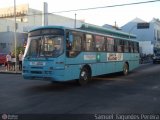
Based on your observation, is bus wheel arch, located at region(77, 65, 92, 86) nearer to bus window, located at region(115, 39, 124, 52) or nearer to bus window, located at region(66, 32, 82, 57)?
bus window, located at region(66, 32, 82, 57)

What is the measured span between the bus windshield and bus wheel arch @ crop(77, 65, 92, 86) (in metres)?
2.18

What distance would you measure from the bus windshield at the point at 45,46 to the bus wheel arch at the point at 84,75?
7.14ft

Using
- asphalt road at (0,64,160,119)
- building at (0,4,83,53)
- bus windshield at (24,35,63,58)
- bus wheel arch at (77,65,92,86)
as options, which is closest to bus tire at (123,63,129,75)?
bus wheel arch at (77,65,92,86)

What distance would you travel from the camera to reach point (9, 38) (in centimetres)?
5612

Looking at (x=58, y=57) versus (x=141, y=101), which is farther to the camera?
(x=58, y=57)

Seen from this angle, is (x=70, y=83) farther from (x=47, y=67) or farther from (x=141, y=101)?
(x=141, y=101)

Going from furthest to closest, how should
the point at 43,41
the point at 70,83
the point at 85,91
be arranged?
the point at 70,83 → the point at 43,41 → the point at 85,91

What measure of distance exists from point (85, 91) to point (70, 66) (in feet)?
5.31

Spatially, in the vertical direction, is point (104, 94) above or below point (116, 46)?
below

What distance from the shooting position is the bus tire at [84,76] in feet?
53.9

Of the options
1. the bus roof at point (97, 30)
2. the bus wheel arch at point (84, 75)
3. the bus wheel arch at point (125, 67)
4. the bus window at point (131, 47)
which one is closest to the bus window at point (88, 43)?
the bus roof at point (97, 30)

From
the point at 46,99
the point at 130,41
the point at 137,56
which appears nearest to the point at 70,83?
the point at 46,99

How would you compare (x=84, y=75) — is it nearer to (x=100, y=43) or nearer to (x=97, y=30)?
(x=100, y=43)

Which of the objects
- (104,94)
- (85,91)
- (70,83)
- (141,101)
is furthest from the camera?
(70,83)
